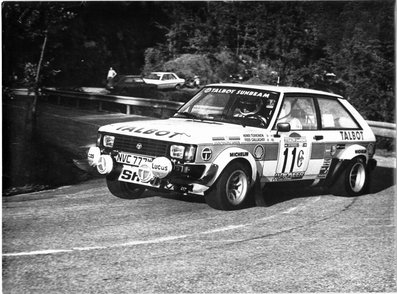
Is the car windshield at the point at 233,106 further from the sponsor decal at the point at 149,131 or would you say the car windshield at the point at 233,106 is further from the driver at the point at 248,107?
the sponsor decal at the point at 149,131

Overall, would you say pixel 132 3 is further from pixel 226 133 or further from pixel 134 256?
pixel 134 256

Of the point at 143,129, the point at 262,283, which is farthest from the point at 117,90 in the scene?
the point at 262,283

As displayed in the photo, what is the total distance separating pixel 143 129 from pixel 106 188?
22.3 inches

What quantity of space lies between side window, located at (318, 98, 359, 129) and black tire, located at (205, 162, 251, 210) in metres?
0.93

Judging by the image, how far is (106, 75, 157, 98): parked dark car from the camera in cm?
520

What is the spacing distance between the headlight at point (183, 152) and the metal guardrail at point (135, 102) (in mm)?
398

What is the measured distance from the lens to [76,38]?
16.9 feet

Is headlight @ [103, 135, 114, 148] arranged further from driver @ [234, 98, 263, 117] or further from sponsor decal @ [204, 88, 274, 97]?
driver @ [234, 98, 263, 117]

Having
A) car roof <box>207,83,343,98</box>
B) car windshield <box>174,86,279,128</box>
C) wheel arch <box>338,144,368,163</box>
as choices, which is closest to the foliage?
car roof <box>207,83,343,98</box>

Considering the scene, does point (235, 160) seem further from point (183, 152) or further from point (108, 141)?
point (108, 141)

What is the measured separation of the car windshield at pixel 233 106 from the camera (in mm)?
5645

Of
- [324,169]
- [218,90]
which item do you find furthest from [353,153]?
[218,90]

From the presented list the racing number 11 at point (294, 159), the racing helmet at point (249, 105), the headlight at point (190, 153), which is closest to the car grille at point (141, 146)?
the headlight at point (190, 153)

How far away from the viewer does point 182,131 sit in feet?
17.8
